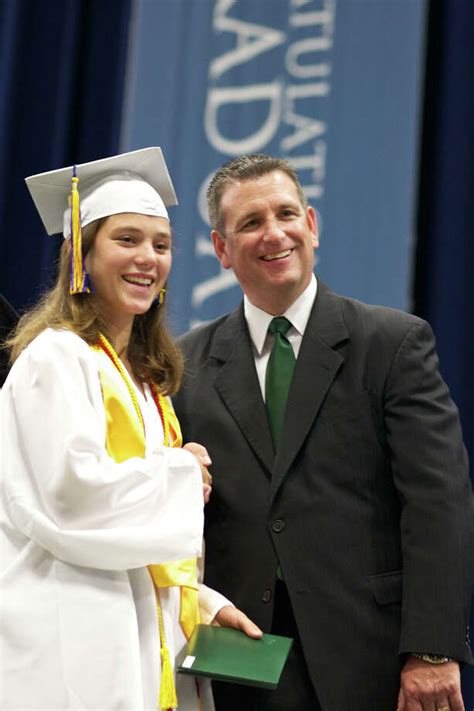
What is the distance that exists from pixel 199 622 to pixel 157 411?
493mm

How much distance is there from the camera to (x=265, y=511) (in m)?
2.35

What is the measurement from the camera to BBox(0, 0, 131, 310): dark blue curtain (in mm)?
4789

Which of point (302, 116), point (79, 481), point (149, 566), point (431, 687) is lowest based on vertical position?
point (431, 687)

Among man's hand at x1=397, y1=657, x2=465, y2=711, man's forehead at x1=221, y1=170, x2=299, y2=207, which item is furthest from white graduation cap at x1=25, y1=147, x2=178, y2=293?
man's hand at x1=397, y1=657, x2=465, y2=711

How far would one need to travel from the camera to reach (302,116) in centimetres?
412

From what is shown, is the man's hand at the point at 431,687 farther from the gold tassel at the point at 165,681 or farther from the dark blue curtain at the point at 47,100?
the dark blue curtain at the point at 47,100

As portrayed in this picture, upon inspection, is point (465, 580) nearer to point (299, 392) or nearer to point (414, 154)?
point (299, 392)

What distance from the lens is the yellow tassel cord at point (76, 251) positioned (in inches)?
88.8

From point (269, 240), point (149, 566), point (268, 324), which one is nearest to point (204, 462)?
point (149, 566)

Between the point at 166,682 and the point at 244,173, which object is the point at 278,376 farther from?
the point at 166,682

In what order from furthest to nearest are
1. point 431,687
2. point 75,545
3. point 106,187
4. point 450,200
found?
1. point 450,200
2. point 106,187
3. point 431,687
4. point 75,545

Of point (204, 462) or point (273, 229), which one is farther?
point (273, 229)

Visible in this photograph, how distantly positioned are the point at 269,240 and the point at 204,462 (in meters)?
0.65

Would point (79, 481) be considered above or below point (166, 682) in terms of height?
above
